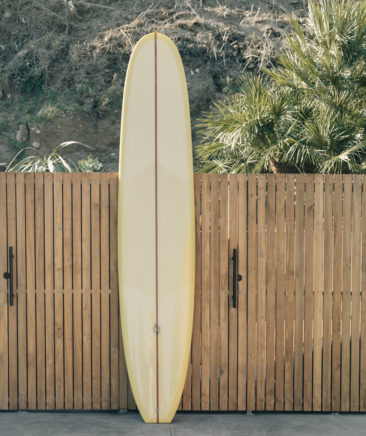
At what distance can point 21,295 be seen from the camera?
170 inches

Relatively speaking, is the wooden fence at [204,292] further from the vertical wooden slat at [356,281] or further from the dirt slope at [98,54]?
the dirt slope at [98,54]

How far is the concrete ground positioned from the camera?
388cm

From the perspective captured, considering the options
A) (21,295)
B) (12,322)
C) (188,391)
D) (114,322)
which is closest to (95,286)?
(114,322)

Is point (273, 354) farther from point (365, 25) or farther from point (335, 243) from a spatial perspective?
point (365, 25)

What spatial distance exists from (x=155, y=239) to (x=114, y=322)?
0.74 meters

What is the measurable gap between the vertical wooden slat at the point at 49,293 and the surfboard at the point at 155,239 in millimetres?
570

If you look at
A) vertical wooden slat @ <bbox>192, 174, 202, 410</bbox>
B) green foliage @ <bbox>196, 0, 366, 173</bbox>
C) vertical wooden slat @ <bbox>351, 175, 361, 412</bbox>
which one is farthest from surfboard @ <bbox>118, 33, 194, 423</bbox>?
green foliage @ <bbox>196, 0, 366, 173</bbox>

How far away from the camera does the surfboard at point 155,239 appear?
4.16m

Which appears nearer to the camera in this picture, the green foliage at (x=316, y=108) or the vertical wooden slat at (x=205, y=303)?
the vertical wooden slat at (x=205, y=303)

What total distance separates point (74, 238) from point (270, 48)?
10.1 metres

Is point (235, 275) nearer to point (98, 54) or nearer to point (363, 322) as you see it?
point (363, 322)

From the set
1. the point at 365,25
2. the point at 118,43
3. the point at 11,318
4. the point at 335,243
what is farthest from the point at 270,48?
the point at 11,318

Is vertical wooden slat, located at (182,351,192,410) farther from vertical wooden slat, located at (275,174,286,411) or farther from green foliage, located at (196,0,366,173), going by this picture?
green foliage, located at (196,0,366,173)

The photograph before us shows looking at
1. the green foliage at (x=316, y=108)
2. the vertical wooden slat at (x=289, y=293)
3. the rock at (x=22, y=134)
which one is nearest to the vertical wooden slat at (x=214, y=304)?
the vertical wooden slat at (x=289, y=293)
